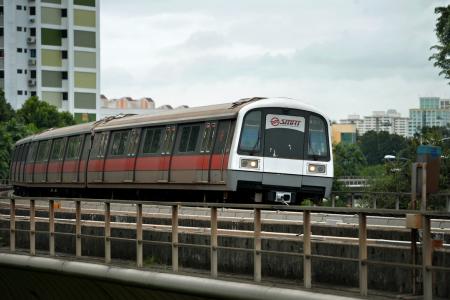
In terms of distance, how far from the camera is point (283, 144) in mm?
25125

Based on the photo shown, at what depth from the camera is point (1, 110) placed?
374ft

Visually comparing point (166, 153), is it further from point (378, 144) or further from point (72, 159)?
point (378, 144)

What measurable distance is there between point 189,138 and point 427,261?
56.9ft

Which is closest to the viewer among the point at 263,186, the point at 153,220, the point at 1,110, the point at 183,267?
the point at 183,267

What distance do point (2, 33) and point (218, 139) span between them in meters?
106

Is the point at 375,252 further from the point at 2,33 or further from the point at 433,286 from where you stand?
the point at 2,33

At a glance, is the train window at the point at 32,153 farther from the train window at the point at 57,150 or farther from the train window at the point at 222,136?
the train window at the point at 222,136

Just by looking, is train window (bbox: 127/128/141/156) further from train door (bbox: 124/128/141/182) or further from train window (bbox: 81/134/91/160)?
train window (bbox: 81/134/91/160)

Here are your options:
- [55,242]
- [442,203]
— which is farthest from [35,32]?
[55,242]

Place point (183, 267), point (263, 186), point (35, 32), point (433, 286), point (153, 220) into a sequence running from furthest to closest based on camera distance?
1. point (35, 32)
2. point (263, 186)
3. point (153, 220)
4. point (183, 267)
5. point (433, 286)

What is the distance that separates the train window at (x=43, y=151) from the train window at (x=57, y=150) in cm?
82

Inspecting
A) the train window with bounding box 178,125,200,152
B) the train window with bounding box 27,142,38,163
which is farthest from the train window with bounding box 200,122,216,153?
the train window with bounding box 27,142,38,163

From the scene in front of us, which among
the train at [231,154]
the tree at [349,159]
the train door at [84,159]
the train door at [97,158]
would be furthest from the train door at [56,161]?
the tree at [349,159]

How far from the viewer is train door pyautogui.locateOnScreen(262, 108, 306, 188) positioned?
82.0ft
